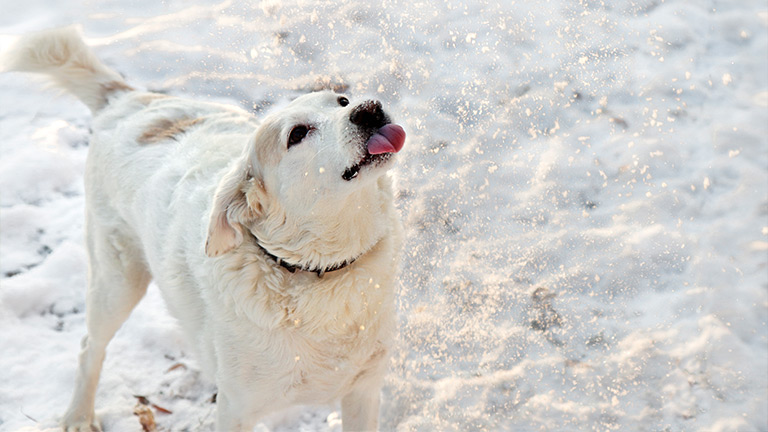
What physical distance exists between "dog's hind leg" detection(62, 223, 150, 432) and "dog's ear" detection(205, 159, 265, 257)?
107 cm

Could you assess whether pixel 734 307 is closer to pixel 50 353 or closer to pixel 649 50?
pixel 649 50

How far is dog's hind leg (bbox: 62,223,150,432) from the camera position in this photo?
329 centimetres

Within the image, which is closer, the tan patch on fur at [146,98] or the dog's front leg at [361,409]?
the dog's front leg at [361,409]

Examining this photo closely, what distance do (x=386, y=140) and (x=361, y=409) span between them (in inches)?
49.9

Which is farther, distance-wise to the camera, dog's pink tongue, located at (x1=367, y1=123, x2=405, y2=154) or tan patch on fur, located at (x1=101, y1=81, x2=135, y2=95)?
tan patch on fur, located at (x1=101, y1=81, x2=135, y2=95)

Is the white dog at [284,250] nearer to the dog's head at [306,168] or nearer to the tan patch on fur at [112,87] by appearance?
the dog's head at [306,168]

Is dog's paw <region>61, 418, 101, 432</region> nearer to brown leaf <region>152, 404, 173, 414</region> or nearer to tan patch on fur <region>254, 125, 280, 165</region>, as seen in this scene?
brown leaf <region>152, 404, 173, 414</region>

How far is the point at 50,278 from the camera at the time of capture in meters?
4.32

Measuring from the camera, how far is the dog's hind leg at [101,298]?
10.8ft

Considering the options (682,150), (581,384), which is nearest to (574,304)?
(581,384)

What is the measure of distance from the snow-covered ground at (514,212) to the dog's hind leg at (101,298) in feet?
0.55

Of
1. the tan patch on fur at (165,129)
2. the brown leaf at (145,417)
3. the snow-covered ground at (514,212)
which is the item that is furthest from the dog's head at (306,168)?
the brown leaf at (145,417)

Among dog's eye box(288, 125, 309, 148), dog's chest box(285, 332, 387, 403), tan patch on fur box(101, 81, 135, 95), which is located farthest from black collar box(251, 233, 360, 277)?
tan patch on fur box(101, 81, 135, 95)

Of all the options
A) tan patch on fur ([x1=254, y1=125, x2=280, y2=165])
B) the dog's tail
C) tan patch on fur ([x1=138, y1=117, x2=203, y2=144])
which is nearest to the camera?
tan patch on fur ([x1=254, y1=125, x2=280, y2=165])
